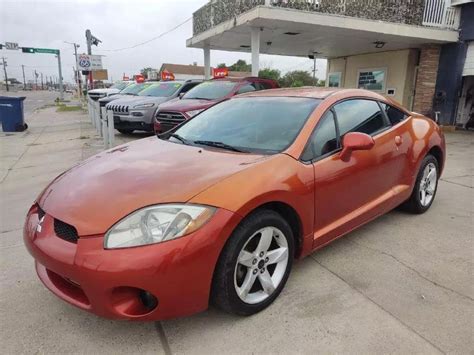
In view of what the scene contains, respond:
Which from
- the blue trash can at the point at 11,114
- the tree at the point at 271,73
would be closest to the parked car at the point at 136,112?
the blue trash can at the point at 11,114

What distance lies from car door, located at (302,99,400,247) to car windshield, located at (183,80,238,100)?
579cm

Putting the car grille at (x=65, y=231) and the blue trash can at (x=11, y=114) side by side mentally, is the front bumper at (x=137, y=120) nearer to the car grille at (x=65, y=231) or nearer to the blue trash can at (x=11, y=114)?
the blue trash can at (x=11, y=114)

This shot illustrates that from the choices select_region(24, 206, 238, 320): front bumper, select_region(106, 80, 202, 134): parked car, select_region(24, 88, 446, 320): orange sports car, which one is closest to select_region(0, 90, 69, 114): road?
select_region(106, 80, 202, 134): parked car

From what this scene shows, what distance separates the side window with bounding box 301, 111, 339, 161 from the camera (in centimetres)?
288

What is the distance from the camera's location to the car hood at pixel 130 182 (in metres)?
2.20

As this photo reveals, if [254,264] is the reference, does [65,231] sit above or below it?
above

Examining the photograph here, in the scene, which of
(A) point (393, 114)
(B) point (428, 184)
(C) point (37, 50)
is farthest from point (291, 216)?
(C) point (37, 50)

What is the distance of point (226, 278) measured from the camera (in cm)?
228

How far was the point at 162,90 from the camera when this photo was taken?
11.6 metres

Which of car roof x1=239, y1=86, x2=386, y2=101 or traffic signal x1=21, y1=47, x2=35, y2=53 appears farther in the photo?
traffic signal x1=21, y1=47, x2=35, y2=53

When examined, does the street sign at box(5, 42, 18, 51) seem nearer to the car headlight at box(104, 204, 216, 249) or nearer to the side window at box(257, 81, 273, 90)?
the side window at box(257, 81, 273, 90)

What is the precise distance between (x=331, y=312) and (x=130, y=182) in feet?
5.21

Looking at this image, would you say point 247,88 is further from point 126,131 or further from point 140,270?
point 140,270

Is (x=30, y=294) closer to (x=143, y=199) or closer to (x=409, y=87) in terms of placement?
(x=143, y=199)
